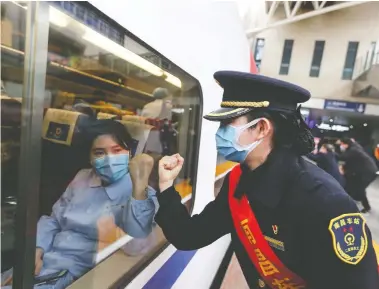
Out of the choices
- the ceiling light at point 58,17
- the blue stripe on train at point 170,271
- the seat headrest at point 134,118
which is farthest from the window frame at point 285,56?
the ceiling light at point 58,17

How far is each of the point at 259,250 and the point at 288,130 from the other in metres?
0.45

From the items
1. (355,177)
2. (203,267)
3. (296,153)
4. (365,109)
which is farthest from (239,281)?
(365,109)

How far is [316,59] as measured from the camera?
47.6 ft

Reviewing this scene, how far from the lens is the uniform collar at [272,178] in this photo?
3.45ft

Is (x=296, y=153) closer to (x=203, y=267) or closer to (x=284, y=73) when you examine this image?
(x=203, y=267)

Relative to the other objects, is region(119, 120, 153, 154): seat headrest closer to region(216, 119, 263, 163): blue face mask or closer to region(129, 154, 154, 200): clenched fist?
region(129, 154, 154, 200): clenched fist

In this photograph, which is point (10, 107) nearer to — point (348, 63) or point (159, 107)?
point (159, 107)

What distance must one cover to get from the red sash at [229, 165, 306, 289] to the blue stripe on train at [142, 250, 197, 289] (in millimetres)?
529

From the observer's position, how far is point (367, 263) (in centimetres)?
92

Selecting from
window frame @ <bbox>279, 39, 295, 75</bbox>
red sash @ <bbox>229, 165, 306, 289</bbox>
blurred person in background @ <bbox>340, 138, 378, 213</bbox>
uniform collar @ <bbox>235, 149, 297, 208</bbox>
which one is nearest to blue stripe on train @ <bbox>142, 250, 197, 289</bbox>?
red sash @ <bbox>229, 165, 306, 289</bbox>

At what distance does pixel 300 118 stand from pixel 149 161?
2.56 ft

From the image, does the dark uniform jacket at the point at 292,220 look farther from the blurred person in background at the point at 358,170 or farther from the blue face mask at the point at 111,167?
the blurred person in background at the point at 358,170

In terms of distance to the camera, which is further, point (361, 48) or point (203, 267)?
point (361, 48)

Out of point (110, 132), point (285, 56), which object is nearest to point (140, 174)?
point (110, 132)
